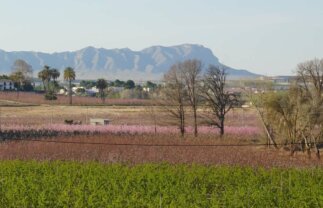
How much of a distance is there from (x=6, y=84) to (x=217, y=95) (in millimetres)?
90286

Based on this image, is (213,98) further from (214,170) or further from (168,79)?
(214,170)

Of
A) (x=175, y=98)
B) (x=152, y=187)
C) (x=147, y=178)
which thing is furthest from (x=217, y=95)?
(x=152, y=187)

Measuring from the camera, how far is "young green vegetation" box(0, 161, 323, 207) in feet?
54.3

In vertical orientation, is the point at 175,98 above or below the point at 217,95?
below

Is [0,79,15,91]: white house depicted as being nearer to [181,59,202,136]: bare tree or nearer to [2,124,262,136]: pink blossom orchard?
[2,124,262,136]: pink blossom orchard

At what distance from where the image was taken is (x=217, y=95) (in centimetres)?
4738

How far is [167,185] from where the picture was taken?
19.2 m

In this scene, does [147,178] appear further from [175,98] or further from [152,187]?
[175,98]

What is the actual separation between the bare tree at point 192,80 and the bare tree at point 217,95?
31.7 inches

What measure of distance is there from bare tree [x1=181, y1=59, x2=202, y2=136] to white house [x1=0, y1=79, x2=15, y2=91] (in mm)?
80858

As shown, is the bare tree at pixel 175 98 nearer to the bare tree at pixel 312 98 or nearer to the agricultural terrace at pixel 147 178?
the agricultural terrace at pixel 147 178

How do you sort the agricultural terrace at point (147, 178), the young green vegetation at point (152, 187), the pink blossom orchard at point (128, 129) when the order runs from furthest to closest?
the pink blossom orchard at point (128, 129)
the agricultural terrace at point (147, 178)
the young green vegetation at point (152, 187)

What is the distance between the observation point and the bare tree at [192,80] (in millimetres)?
48625

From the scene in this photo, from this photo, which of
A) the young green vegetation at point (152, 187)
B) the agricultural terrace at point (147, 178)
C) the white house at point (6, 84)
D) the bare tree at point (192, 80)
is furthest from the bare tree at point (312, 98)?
the white house at point (6, 84)
